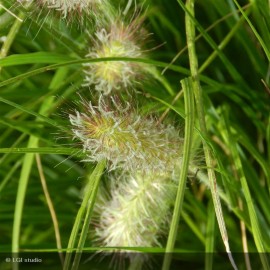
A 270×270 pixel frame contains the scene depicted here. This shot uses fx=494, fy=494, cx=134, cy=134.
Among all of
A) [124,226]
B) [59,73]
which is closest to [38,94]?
[59,73]

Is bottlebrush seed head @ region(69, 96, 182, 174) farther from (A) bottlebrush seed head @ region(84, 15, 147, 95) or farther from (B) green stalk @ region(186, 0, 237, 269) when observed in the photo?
(A) bottlebrush seed head @ region(84, 15, 147, 95)

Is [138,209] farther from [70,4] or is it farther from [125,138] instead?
[70,4]

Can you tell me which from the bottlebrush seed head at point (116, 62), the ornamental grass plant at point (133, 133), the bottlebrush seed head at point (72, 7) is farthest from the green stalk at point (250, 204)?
the bottlebrush seed head at point (72, 7)

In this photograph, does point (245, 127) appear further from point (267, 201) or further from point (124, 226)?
point (124, 226)

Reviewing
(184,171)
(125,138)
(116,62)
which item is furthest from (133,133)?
(116,62)

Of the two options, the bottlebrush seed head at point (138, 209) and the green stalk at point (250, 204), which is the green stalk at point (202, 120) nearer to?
the green stalk at point (250, 204)

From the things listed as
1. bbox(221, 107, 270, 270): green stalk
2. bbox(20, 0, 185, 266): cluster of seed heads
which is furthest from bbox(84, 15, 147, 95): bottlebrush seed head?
bbox(221, 107, 270, 270): green stalk
